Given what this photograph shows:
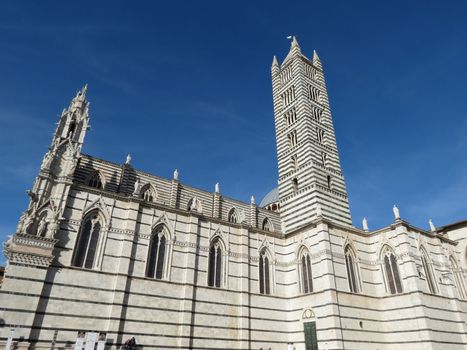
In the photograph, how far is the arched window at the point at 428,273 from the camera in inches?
919

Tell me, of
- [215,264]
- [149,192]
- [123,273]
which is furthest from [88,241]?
[149,192]

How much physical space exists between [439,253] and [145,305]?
2135 cm

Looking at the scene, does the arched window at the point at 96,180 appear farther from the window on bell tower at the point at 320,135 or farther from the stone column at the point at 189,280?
the window on bell tower at the point at 320,135

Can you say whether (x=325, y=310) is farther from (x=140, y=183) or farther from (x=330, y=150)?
(x=140, y=183)

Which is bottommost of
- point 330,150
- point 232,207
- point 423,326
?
point 423,326

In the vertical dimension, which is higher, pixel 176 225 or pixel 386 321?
pixel 176 225

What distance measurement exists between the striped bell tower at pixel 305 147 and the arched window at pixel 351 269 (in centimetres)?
315

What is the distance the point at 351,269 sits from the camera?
24.2 metres

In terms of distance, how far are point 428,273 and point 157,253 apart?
1875 cm

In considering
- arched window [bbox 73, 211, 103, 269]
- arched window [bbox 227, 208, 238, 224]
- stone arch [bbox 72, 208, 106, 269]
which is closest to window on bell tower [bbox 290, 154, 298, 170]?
arched window [bbox 227, 208, 238, 224]

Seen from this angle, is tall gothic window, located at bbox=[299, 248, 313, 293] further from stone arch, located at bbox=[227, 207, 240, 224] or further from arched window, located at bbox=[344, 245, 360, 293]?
stone arch, located at bbox=[227, 207, 240, 224]

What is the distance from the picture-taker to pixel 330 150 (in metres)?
31.3

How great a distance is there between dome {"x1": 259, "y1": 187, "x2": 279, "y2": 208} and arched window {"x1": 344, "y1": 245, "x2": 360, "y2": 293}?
20.2 meters

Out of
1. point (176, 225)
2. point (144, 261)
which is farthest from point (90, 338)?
point (176, 225)
